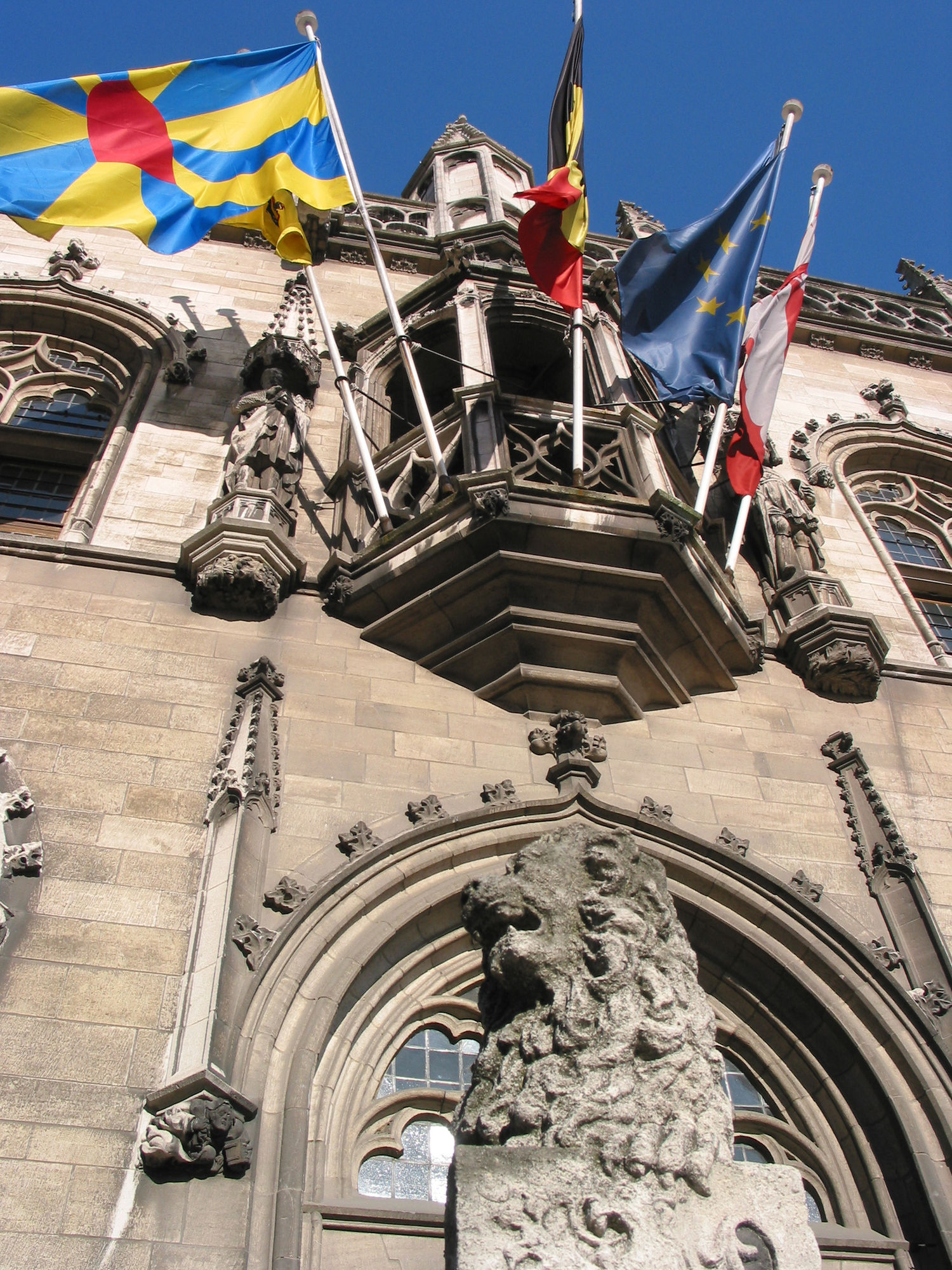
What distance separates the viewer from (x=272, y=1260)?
528cm

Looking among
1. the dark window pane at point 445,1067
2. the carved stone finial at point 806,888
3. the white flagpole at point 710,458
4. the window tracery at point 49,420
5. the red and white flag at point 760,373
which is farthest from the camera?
the window tracery at point 49,420

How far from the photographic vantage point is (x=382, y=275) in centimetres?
1192

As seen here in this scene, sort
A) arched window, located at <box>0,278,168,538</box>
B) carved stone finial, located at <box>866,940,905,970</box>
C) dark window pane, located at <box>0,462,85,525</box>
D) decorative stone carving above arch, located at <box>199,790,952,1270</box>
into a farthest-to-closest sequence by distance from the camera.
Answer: arched window, located at <box>0,278,168,538</box> < dark window pane, located at <box>0,462,85,525</box> < carved stone finial, located at <box>866,940,905,970</box> < decorative stone carving above arch, located at <box>199,790,952,1270</box>

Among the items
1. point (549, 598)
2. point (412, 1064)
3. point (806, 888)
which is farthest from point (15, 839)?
point (806, 888)

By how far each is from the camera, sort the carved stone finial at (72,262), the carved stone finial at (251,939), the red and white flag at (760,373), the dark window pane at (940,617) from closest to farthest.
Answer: the carved stone finial at (251,939) < the red and white flag at (760,373) < the dark window pane at (940,617) < the carved stone finial at (72,262)

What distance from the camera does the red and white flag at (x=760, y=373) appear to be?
1162 cm

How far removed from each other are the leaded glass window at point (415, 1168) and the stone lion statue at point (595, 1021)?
77.3 inches

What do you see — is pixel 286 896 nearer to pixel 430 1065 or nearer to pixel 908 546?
pixel 430 1065

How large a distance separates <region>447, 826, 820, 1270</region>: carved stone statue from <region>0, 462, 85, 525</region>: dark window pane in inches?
324

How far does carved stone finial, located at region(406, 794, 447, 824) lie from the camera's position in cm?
776

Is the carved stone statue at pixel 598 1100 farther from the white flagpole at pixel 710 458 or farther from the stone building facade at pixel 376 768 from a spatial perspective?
the white flagpole at pixel 710 458

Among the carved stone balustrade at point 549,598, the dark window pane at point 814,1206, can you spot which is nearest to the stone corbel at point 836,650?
the carved stone balustrade at point 549,598

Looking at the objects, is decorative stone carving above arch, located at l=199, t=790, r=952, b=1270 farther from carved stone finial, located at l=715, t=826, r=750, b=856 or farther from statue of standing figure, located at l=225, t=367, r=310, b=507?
statue of standing figure, located at l=225, t=367, r=310, b=507

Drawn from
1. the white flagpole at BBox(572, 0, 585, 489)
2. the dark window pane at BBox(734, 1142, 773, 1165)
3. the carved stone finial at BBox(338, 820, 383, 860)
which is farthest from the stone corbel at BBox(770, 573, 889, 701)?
the carved stone finial at BBox(338, 820, 383, 860)
